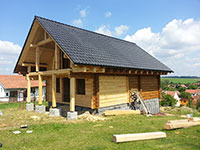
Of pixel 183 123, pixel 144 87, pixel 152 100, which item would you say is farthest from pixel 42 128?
pixel 152 100

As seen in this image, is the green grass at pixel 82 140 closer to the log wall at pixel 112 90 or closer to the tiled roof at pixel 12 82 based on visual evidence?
the log wall at pixel 112 90

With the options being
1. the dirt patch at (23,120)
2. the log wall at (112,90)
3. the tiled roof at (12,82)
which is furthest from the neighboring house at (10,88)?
the log wall at (112,90)

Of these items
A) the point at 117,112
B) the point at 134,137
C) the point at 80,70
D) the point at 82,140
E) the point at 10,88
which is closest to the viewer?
the point at 134,137

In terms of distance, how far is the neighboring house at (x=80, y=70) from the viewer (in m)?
9.24

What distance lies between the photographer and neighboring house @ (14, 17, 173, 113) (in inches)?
364

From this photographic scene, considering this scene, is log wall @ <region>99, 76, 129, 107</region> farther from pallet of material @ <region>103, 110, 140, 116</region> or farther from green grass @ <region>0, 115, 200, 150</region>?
green grass @ <region>0, 115, 200, 150</region>

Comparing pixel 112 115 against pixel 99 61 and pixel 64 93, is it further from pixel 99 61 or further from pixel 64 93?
pixel 64 93

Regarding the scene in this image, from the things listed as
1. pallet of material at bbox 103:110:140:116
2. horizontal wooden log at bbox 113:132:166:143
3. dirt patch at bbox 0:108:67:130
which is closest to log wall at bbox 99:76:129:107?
pallet of material at bbox 103:110:140:116

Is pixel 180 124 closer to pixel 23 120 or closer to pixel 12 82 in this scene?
pixel 23 120

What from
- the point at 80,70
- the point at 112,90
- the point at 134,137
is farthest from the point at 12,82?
the point at 134,137

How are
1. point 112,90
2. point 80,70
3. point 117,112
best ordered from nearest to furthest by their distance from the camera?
1. point 80,70
2. point 117,112
3. point 112,90

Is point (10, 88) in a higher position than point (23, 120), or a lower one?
higher

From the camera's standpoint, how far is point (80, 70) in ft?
28.6

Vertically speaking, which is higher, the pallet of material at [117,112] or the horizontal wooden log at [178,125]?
the horizontal wooden log at [178,125]
